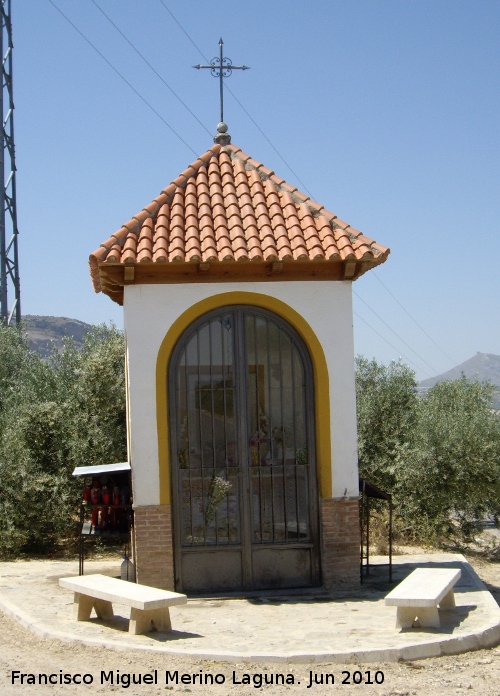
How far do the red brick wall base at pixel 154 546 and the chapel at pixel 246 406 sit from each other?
0.09ft

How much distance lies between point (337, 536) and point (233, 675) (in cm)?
321

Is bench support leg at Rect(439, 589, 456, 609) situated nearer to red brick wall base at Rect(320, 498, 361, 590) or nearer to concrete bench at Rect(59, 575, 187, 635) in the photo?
red brick wall base at Rect(320, 498, 361, 590)

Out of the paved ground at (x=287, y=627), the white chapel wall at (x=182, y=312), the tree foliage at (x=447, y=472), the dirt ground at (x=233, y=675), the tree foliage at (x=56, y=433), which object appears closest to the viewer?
the dirt ground at (x=233, y=675)

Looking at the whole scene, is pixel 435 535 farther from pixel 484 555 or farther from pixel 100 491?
pixel 100 491

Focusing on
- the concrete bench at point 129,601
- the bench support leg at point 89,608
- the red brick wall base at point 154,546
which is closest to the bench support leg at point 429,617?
the concrete bench at point 129,601

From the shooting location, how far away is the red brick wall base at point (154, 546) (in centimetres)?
891

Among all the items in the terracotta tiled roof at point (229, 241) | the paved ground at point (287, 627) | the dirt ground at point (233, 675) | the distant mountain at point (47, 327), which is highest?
the distant mountain at point (47, 327)

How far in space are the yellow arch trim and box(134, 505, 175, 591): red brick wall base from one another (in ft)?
0.73

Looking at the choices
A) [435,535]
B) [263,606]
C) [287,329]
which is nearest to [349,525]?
[263,606]

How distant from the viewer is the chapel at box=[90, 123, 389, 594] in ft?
29.7

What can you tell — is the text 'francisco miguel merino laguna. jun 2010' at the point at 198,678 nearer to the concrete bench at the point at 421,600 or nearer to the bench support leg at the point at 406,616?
the concrete bench at the point at 421,600

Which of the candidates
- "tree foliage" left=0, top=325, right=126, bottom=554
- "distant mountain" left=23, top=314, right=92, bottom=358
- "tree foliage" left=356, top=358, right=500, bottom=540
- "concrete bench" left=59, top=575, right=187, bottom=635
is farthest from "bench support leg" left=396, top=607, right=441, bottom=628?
"distant mountain" left=23, top=314, right=92, bottom=358

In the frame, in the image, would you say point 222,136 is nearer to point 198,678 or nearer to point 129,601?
point 129,601

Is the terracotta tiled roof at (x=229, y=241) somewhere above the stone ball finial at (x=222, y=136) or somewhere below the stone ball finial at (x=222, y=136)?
below
